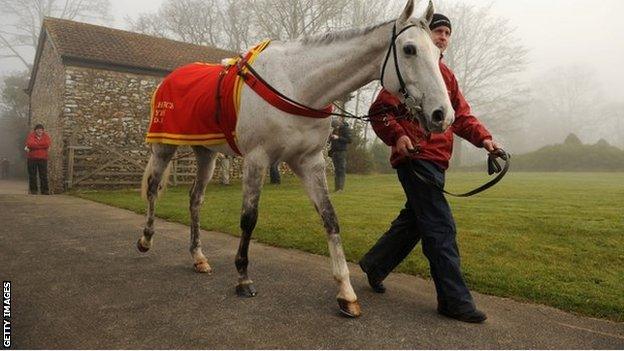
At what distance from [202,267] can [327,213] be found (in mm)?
1553

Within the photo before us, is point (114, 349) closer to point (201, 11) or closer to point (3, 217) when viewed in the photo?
point (3, 217)

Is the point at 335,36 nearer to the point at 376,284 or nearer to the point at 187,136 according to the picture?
the point at 187,136

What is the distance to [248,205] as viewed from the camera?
3549mm

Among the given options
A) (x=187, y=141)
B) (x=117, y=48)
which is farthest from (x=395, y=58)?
(x=117, y=48)

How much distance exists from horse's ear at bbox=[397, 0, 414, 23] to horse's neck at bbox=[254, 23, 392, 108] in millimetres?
157

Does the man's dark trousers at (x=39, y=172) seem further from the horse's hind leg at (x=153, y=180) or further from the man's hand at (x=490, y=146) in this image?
the man's hand at (x=490, y=146)

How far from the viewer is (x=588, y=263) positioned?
15.1ft

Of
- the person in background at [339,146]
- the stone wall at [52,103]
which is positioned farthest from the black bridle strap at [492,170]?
the stone wall at [52,103]

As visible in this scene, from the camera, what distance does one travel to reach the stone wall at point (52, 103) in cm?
1616

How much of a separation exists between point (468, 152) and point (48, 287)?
189ft

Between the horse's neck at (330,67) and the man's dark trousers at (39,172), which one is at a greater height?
the horse's neck at (330,67)

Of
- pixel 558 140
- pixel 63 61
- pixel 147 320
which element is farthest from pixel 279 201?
pixel 558 140

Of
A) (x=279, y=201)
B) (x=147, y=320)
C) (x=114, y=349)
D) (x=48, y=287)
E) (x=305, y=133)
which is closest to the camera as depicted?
(x=114, y=349)

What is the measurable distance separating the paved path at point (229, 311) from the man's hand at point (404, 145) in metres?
1.19
